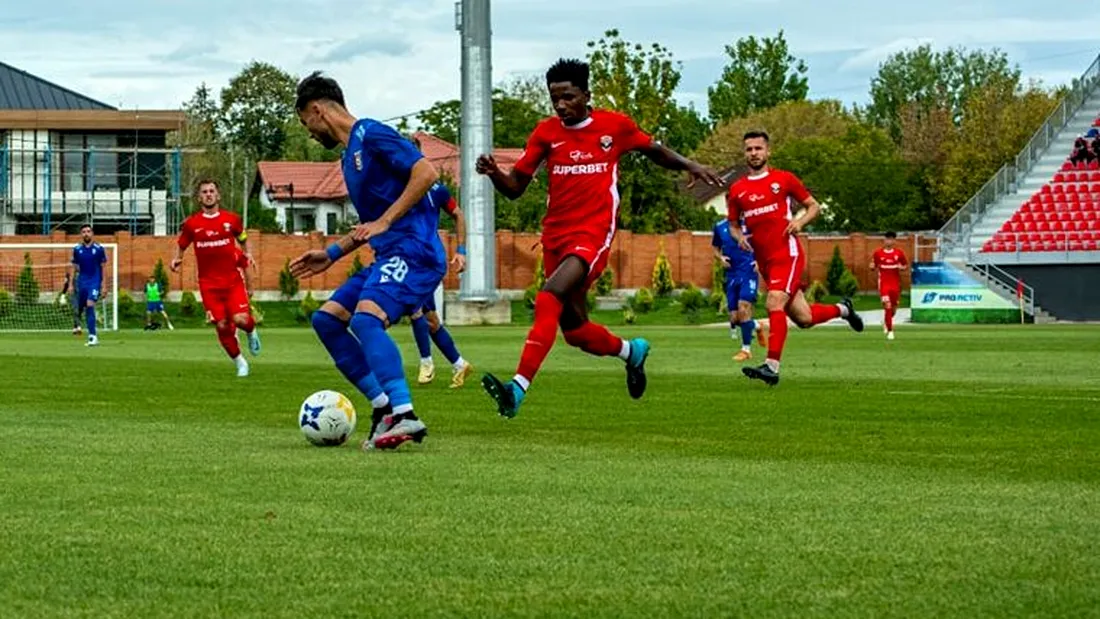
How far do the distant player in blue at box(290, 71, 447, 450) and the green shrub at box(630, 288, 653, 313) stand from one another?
172 ft

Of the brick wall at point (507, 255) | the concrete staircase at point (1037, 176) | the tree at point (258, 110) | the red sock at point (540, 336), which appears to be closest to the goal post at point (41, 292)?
the brick wall at point (507, 255)

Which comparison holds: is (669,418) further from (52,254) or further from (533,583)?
(52,254)

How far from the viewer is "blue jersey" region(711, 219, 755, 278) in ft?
93.9

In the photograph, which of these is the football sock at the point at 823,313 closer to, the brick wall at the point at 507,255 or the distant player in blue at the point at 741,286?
the distant player in blue at the point at 741,286

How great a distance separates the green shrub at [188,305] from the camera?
62.7 metres

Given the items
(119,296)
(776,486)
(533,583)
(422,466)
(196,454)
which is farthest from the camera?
(119,296)

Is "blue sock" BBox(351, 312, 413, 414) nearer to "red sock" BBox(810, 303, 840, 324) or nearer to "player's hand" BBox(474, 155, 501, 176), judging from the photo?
"player's hand" BBox(474, 155, 501, 176)

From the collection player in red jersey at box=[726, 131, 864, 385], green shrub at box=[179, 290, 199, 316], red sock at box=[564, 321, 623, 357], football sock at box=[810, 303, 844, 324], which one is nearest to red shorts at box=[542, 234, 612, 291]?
red sock at box=[564, 321, 623, 357]

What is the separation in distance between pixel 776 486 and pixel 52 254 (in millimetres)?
59470

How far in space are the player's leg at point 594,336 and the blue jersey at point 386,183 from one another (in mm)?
1882

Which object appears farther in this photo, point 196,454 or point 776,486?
point 196,454

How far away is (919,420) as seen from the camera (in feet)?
45.8

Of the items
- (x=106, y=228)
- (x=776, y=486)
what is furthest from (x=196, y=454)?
(x=106, y=228)

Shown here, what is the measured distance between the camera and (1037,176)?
204ft
